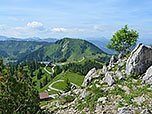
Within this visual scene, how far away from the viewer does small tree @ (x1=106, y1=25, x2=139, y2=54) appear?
3959 cm

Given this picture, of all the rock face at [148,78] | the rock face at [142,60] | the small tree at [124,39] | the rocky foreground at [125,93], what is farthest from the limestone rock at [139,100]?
the small tree at [124,39]

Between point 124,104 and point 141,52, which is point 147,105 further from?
point 141,52

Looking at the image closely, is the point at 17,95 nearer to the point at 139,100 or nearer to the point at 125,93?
the point at 125,93

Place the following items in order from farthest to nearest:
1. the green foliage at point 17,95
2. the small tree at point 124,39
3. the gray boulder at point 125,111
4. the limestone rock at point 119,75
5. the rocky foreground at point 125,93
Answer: the small tree at point 124,39
the limestone rock at point 119,75
the green foliage at point 17,95
the rocky foreground at point 125,93
the gray boulder at point 125,111

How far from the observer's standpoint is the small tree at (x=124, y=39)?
39.6m

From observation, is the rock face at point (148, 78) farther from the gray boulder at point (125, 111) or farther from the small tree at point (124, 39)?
the small tree at point (124, 39)

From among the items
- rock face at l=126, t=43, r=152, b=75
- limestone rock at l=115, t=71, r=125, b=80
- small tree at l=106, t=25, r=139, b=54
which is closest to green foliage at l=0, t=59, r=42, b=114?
limestone rock at l=115, t=71, r=125, b=80

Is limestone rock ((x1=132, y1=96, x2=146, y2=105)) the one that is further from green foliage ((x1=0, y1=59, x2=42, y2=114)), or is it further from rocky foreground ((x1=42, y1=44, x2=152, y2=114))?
green foliage ((x1=0, y1=59, x2=42, y2=114))

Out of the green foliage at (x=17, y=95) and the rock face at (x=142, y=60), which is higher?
the rock face at (x=142, y=60)

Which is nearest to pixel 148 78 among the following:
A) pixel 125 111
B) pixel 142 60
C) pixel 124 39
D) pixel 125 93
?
pixel 142 60

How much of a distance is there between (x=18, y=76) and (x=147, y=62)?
23702 mm

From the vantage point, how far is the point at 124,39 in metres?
40.6

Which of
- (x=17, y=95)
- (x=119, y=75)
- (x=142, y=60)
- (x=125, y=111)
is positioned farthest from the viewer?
(x=119, y=75)

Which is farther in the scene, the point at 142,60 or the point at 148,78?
the point at 142,60
